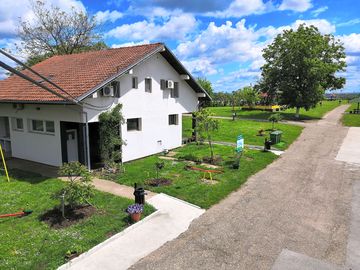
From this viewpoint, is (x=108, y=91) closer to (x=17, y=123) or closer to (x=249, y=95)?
(x=17, y=123)

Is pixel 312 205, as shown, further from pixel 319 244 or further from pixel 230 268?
pixel 230 268

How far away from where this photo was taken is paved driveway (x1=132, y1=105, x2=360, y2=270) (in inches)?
268

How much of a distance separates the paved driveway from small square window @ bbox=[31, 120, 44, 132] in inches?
402

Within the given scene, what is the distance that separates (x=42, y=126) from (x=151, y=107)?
601 cm

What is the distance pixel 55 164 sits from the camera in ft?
46.4

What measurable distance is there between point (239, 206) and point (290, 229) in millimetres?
2044

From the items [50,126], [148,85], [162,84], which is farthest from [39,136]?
[162,84]

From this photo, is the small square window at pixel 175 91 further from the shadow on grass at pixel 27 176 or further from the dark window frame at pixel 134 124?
the shadow on grass at pixel 27 176

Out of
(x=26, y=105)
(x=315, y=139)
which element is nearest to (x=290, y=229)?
(x=26, y=105)

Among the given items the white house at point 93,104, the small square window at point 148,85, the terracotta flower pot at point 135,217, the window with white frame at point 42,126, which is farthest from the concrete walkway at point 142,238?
the small square window at point 148,85

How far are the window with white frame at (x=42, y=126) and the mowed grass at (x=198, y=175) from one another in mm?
4180

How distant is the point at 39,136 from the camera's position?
14594 millimetres

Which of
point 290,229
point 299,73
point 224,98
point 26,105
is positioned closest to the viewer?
point 290,229

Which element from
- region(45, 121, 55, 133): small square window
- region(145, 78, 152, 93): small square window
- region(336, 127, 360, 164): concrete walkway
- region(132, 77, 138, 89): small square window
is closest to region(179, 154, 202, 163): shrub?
region(145, 78, 152, 93): small square window
